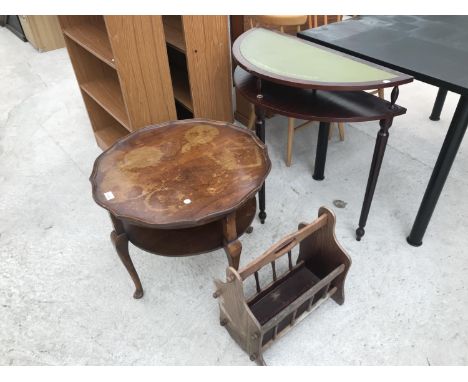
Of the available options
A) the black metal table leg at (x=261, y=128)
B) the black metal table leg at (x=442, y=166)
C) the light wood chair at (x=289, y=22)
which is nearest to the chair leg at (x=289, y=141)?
the light wood chair at (x=289, y=22)

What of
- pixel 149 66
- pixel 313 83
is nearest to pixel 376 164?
pixel 313 83

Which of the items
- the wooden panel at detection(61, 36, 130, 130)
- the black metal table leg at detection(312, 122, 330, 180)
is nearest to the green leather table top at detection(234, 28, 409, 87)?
the black metal table leg at detection(312, 122, 330, 180)

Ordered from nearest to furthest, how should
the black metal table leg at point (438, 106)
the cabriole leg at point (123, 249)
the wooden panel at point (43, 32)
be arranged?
the cabriole leg at point (123, 249)
the black metal table leg at point (438, 106)
the wooden panel at point (43, 32)

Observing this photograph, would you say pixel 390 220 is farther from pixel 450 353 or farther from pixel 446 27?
pixel 446 27

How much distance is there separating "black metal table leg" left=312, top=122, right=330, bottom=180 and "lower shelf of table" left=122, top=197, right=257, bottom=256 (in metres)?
0.85

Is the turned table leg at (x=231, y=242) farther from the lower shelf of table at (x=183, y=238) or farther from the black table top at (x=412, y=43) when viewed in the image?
the black table top at (x=412, y=43)

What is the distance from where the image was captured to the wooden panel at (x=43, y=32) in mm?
4527

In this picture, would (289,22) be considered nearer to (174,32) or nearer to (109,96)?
(174,32)

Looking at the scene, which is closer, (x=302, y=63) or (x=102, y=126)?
(x=302, y=63)

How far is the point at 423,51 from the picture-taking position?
69.0 inches

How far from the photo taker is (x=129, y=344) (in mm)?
1636

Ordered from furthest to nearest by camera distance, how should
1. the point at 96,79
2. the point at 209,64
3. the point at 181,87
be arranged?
the point at 96,79 < the point at 181,87 < the point at 209,64

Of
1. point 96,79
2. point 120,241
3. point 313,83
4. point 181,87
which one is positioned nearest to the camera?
point 313,83

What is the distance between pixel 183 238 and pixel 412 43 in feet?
4.82
